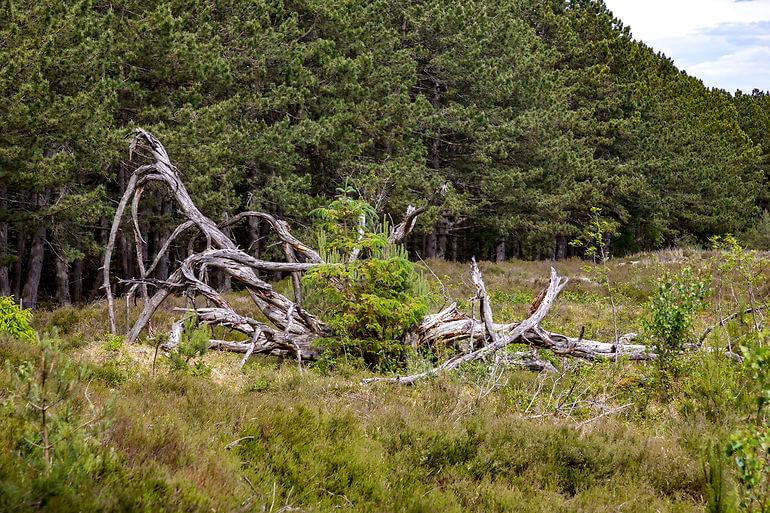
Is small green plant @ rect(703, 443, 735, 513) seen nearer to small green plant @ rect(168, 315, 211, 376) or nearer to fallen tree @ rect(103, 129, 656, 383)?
fallen tree @ rect(103, 129, 656, 383)

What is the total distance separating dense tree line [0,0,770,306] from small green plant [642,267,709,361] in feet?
14.1

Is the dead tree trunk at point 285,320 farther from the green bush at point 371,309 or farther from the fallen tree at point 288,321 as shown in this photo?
the green bush at point 371,309

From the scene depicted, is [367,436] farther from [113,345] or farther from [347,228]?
[113,345]

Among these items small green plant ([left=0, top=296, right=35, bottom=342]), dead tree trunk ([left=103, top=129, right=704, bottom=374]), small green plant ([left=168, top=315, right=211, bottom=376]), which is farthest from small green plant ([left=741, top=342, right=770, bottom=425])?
small green plant ([left=0, top=296, right=35, bottom=342])

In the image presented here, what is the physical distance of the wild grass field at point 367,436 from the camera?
9.57 ft

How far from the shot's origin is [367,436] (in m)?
4.69

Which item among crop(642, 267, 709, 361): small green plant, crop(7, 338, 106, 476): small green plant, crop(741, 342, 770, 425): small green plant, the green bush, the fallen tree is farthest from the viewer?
the fallen tree

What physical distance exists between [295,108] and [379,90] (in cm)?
321

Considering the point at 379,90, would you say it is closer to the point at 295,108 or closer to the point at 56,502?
the point at 295,108

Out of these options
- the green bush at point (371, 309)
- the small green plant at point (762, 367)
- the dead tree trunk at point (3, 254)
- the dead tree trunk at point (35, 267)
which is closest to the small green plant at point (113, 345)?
the green bush at point (371, 309)

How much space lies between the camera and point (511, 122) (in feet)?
76.6

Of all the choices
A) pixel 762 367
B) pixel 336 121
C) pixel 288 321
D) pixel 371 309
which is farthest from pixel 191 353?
pixel 336 121

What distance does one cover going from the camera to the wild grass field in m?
2.92

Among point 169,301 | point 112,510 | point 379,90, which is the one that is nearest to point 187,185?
point 169,301
